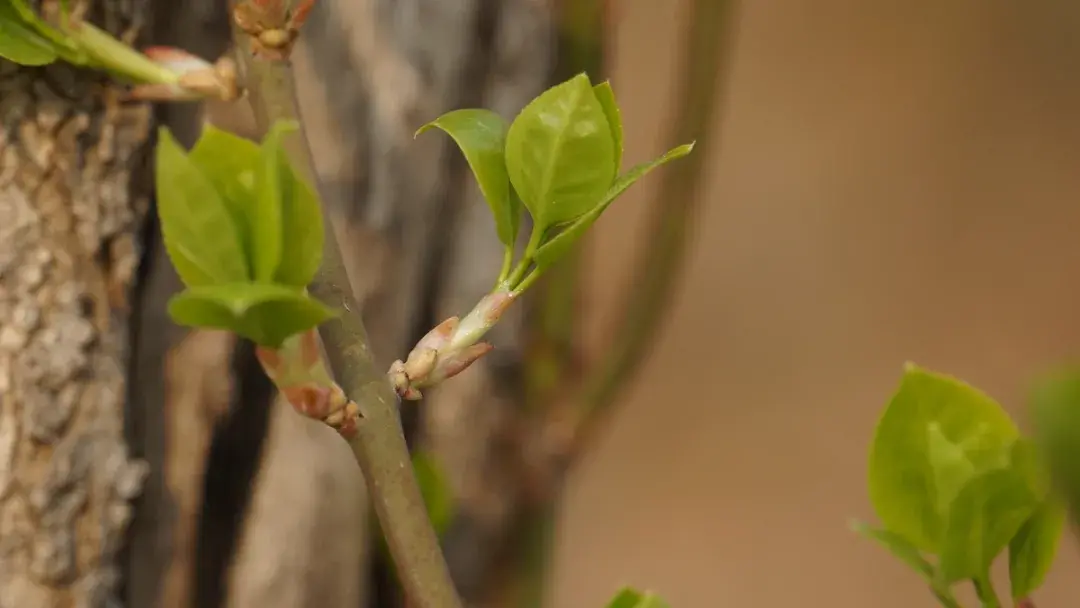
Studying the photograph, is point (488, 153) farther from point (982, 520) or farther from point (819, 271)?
point (819, 271)

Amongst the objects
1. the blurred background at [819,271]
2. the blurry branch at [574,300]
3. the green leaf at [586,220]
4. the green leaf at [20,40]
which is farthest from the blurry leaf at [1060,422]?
the blurred background at [819,271]

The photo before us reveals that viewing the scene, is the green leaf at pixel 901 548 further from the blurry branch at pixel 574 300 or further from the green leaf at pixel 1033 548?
the blurry branch at pixel 574 300

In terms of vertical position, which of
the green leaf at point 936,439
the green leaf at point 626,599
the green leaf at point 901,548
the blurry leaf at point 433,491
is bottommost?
the blurry leaf at point 433,491

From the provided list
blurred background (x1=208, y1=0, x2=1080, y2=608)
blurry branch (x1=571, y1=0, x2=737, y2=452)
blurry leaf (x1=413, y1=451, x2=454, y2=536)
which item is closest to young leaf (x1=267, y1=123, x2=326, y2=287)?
blurry leaf (x1=413, y1=451, x2=454, y2=536)

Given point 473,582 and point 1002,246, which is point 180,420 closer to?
point 473,582

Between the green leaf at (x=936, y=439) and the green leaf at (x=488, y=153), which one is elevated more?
the green leaf at (x=488, y=153)

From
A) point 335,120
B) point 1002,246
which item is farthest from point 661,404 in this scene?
point 335,120

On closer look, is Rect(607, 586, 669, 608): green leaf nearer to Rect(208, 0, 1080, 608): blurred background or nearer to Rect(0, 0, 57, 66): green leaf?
Rect(0, 0, 57, 66): green leaf

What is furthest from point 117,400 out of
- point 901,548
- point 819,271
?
point 819,271
